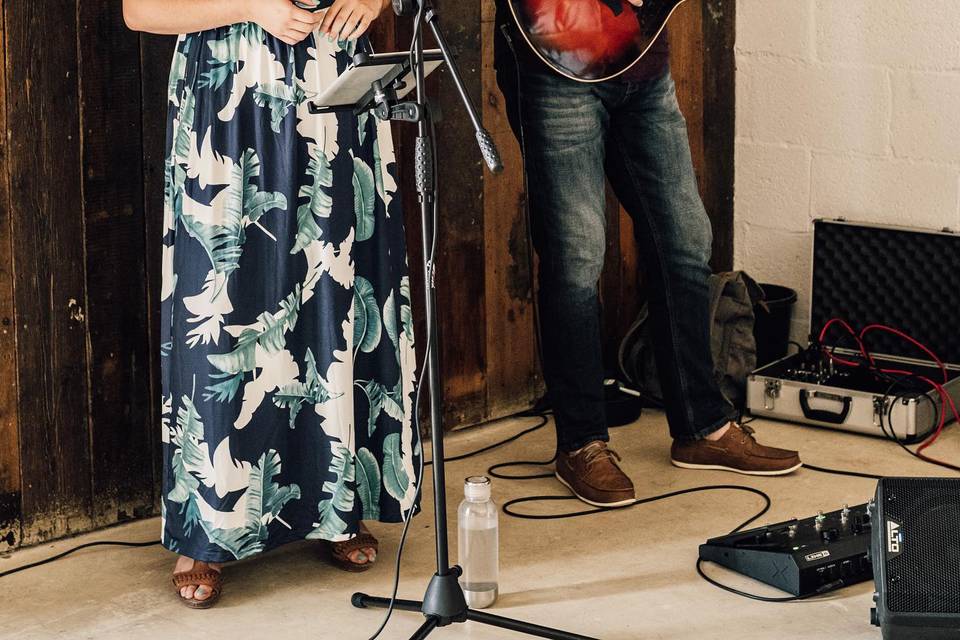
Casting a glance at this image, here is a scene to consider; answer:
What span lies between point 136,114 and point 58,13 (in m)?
0.24

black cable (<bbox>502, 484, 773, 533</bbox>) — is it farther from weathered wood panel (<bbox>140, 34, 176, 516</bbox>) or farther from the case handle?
weathered wood panel (<bbox>140, 34, 176, 516</bbox>)

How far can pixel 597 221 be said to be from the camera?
2844mm

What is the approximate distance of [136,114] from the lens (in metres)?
2.65

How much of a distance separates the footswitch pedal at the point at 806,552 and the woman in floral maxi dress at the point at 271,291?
1.96 ft

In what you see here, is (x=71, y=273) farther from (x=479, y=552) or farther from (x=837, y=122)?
(x=837, y=122)

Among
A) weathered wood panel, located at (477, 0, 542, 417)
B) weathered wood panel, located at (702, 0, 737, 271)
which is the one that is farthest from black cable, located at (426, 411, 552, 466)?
weathered wood panel, located at (702, 0, 737, 271)

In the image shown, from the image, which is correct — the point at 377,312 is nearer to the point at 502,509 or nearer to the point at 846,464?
the point at 502,509

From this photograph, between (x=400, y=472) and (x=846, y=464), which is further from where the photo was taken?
(x=846, y=464)

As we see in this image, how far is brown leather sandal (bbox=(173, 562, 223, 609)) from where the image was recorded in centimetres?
238

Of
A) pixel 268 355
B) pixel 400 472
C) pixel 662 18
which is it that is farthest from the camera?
pixel 662 18

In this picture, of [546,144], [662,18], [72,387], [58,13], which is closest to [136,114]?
[58,13]

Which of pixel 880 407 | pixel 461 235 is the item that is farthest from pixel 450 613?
pixel 880 407

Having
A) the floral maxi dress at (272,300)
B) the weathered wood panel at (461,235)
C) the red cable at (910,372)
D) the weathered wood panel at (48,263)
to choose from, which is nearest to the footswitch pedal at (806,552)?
the floral maxi dress at (272,300)

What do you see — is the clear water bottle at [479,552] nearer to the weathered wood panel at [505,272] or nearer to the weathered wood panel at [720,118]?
the weathered wood panel at [505,272]
